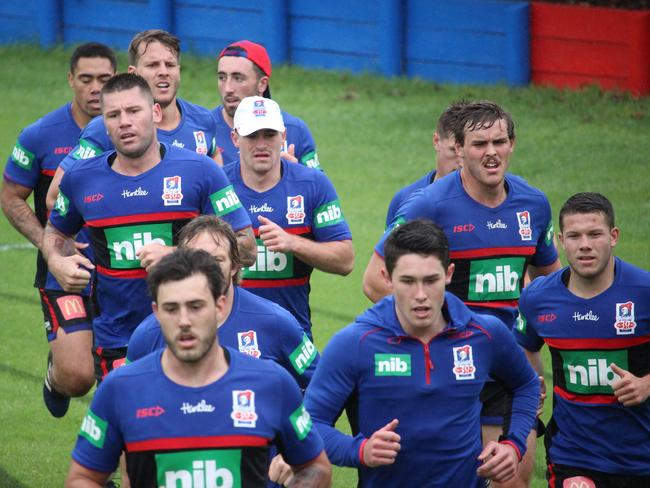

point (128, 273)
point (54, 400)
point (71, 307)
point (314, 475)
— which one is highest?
point (128, 273)

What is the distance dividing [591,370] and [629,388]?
32cm

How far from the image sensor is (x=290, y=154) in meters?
9.49

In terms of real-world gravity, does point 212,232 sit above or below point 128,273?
above

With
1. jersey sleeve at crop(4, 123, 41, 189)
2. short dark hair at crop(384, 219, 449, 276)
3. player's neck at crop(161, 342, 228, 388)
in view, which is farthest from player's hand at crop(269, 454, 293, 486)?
jersey sleeve at crop(4, 123, 41, 189)

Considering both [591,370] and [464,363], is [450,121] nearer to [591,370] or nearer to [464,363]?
[591,370]

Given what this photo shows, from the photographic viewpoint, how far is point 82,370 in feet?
30.2

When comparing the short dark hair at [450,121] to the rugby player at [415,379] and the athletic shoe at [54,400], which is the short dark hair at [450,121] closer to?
the rugby player at [415,379]

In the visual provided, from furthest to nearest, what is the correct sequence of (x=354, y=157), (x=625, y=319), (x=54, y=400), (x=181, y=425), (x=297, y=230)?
(x=354, y=157)
(x=54, y=400)
(x=297, y=230)
(x=625, y=319)
(x=181, y=425)

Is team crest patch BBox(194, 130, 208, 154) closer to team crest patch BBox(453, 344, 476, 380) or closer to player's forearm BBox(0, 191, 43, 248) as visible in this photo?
player's forearm BBox(0, 191, 43, 248)

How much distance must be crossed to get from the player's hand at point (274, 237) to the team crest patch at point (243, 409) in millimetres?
2422

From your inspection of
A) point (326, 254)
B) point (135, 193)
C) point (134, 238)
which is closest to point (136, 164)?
point (135, 193)

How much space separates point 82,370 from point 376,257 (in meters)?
2.50

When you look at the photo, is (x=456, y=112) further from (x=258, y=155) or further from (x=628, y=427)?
(x=628, y=427)

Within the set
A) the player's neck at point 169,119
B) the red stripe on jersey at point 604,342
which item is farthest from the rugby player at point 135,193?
the red stripe on jersey at point 604,342
